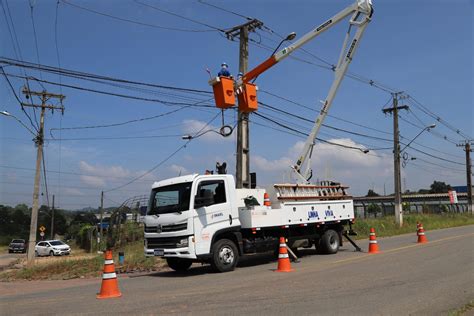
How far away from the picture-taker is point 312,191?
15.1 meters

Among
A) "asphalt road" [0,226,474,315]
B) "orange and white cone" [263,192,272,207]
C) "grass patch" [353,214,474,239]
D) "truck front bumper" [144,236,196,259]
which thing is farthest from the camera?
"grass patch" [353,214,474,239]

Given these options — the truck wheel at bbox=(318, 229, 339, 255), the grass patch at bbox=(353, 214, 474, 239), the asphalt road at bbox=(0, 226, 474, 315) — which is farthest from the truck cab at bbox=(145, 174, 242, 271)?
the grass patch at bbox=(353, 214, 474, 239)

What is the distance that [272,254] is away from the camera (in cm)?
1599

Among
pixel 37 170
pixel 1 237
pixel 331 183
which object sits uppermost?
pixel 37 170

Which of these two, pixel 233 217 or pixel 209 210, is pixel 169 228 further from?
pixel 233 217

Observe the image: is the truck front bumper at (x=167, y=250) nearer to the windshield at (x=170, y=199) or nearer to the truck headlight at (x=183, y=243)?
the truck headlight at (x=183, y=243)

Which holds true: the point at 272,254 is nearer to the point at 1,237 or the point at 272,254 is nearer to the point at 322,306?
the point at 322,306

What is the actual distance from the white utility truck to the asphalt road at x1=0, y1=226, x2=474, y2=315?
26.8 inches

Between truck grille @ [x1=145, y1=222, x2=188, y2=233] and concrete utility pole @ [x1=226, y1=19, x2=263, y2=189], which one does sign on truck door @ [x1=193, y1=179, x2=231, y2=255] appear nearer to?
truck grille @ [x1=145, y1=222, x2=188, y2=233]

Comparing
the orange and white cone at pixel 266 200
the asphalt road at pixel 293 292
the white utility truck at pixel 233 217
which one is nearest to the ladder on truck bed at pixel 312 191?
the white utility truck at pixel 233 217

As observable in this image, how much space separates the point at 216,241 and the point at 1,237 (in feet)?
291

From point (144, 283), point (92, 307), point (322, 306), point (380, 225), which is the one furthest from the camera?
point (380, 225)

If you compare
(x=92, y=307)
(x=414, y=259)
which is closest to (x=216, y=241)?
(x=92, y=307)

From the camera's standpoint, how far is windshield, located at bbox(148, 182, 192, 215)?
11.3m
